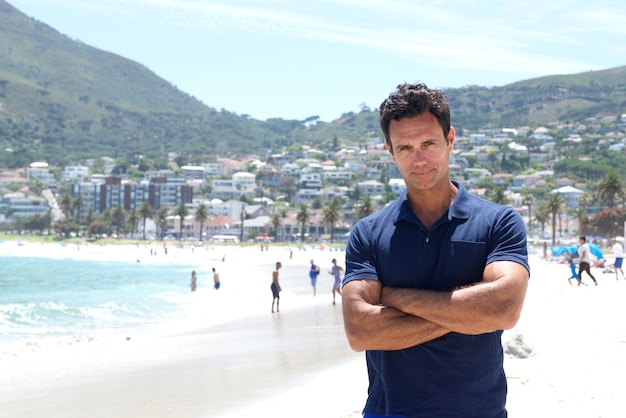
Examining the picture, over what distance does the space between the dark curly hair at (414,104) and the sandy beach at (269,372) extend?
4.34 m

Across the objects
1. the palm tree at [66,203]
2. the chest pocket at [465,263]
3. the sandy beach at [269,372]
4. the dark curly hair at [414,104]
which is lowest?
the palm tree at [66,203]

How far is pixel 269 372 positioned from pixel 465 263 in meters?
8.21

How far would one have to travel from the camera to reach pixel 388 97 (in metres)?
2.44

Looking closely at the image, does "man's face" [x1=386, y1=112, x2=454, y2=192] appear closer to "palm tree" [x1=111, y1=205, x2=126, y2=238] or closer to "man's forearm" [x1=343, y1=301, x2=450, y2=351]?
"man's forearm" [x1=343, y1=301, x2=450, y2=351]

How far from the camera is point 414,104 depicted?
7.82 ft

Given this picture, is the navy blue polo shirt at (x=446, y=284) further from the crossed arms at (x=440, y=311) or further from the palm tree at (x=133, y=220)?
the palm tree at (x=133, y=220)

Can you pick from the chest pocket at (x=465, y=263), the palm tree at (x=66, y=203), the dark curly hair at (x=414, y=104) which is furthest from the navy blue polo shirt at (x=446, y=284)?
the palm tree at (x=66, y=203)

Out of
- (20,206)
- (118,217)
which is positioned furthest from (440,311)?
(20,206)

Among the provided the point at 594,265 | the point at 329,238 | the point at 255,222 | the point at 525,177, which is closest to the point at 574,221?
the point at 329,238

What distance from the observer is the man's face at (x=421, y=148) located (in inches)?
93.7

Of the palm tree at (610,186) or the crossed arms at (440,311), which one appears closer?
the crossed arms at (440,311)

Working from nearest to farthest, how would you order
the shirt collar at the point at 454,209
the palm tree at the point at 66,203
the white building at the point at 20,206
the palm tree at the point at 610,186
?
the shirt collar at the point at 454,209 < the palm tree at the point at 610,186 < the palm tree at the point at 66,203 < the white building at the point at 20,206

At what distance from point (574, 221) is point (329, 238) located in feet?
111

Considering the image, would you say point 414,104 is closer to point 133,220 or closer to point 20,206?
point 133,220
